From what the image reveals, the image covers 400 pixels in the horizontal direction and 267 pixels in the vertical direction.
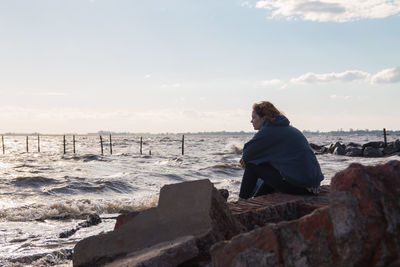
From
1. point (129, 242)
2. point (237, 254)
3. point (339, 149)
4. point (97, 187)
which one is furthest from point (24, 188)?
point (339, 149)

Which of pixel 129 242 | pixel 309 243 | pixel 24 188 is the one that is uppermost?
pixel 309 243

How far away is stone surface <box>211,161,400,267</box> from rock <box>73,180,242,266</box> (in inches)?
23.2

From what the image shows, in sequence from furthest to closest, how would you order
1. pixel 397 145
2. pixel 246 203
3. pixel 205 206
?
pixel 397 145, pixel 246 203, pixel 205 206

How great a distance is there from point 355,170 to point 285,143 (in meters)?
2.26

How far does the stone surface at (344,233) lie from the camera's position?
70.9 inches

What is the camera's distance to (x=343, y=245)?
5.95ft

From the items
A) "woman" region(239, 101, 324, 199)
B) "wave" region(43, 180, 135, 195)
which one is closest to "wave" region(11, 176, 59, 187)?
"wave" region(43, 180, 135, 195)

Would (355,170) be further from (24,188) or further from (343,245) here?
(24,188)

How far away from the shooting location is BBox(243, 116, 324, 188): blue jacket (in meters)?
4.04

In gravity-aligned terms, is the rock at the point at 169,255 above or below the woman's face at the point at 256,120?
below

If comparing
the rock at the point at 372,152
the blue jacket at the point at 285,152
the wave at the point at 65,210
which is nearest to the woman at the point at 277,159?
the blue jacket at the point at 285,152

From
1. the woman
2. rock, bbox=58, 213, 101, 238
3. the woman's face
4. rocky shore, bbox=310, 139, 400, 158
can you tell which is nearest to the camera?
the woman

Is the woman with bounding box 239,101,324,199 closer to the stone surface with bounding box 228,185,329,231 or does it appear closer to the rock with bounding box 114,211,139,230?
A: the stone surface with bounding box 228,185,329,231

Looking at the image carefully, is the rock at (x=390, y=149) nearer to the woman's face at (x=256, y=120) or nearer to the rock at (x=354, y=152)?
the rock at (x=354, y=152)
